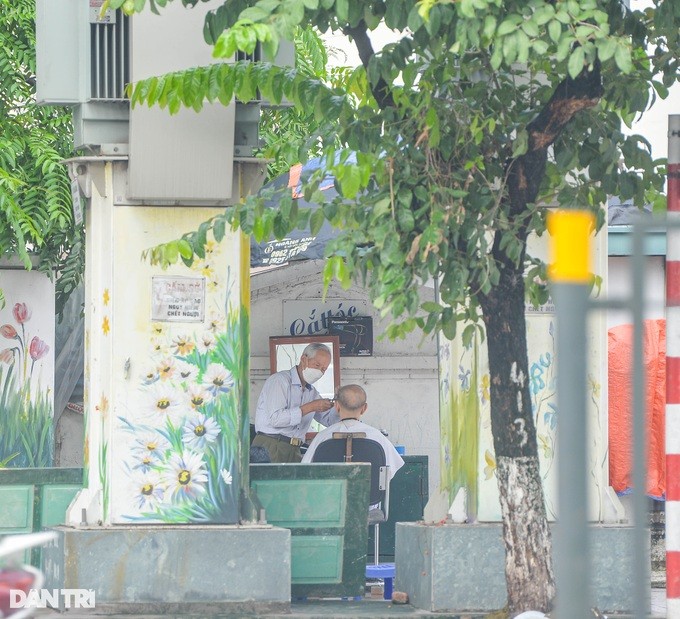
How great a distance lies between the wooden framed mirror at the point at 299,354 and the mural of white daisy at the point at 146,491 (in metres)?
5.75

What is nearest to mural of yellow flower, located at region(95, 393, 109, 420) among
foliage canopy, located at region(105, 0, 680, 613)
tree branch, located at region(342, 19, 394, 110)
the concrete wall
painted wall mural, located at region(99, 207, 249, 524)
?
painted wall mural, located at region(99, 207, 249, 524)

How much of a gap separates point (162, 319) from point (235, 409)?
0.68m

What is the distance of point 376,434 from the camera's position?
11.5 meters

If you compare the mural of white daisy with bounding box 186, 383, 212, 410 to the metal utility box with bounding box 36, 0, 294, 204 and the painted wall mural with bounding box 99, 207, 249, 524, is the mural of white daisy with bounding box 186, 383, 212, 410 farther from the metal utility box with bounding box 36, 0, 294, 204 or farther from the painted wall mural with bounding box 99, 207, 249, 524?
the metal utility box with bounding box 36, 0, 294, 204

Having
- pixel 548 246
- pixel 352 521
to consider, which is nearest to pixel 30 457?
pixel 352 521

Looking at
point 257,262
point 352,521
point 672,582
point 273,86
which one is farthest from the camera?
point 257,262

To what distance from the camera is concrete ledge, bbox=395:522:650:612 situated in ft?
28.9

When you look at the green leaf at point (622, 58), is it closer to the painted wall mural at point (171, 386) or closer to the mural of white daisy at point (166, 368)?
the painted wall mural at point (171, 386)

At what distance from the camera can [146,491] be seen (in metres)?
8.77

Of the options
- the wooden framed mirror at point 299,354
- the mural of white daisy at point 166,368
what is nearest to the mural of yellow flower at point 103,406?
the mural of white daisy at point 166,368

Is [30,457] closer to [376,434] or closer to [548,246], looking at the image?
[376,434]

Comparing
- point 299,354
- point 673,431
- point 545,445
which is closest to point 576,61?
point 673,431

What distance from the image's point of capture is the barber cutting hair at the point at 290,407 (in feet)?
40.0

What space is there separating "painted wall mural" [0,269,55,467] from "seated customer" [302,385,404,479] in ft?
7.13
